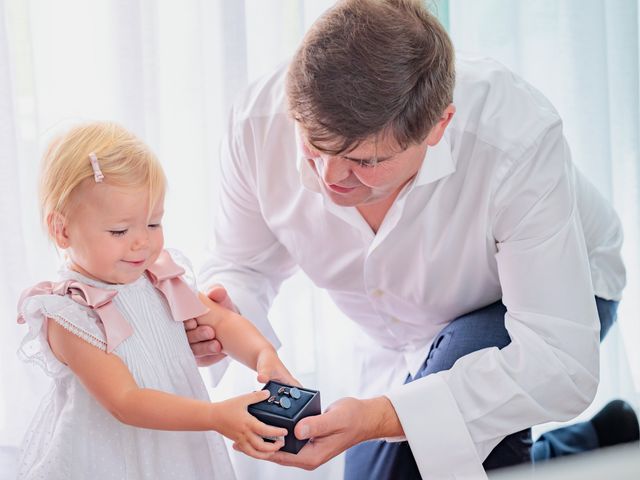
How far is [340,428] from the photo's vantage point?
129 centimetres

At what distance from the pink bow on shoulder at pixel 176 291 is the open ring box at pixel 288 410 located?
8.3 inches

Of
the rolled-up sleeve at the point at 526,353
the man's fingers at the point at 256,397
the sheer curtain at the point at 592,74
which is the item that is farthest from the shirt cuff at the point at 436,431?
the sheer curtain at the point at 592,74

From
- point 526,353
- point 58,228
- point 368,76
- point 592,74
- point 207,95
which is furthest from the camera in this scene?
point 592,74

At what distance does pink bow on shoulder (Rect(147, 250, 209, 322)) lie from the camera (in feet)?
4.52

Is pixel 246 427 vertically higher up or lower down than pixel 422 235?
lower down

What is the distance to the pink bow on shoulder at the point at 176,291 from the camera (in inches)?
54.2

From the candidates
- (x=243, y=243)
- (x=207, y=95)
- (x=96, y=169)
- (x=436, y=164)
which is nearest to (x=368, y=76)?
(x=436, y=164)

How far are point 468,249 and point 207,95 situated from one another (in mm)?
753

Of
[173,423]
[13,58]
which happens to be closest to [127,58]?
[13,58]

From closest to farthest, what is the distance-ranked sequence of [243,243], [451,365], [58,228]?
1. [58,228]
2. [451,365]
3. [243,243]

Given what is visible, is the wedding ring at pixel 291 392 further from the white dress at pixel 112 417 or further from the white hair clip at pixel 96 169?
the white hair clip at pixel 96 169

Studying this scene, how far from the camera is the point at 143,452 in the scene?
133 centimetres

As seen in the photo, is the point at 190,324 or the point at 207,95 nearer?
the point at 190,324

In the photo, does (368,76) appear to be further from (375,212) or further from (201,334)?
(201,334)
